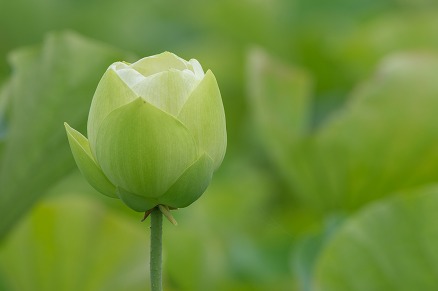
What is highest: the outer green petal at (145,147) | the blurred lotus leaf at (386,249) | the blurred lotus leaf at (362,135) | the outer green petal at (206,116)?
the blurred lotus leaf at (362,135)

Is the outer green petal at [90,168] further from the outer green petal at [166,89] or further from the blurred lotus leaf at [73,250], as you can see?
the blurred lotus leaf at [73,250]

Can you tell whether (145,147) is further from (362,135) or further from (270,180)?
(270,180)

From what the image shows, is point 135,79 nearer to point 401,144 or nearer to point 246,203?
point 401,144

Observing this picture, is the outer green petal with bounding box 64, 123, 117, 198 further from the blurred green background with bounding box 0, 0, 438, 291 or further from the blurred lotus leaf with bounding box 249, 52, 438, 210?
the blurred lotus leaf with bounding box 249, 52, 438, 210

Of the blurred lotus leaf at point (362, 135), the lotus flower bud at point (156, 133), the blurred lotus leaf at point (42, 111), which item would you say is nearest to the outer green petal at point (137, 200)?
the lotus flower bud at point (156, 133)

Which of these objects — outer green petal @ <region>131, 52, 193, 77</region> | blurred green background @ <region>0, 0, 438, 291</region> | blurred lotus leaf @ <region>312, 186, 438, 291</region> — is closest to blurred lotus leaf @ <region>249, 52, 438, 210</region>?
blurred green background @ <region>0, 0, 438, 291</region>

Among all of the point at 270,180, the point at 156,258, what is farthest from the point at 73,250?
the point at 270,180
